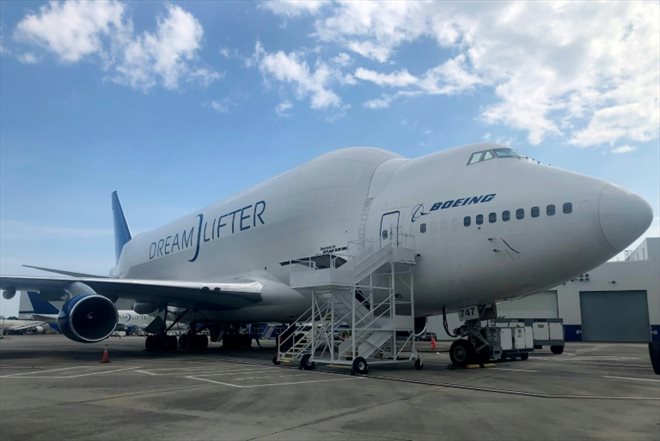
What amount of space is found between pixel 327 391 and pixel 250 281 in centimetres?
1120

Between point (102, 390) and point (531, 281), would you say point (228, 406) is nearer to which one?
point (102, 390)

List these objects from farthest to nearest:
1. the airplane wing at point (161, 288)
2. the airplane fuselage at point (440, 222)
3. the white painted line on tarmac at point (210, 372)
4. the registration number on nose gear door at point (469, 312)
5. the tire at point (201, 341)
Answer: the tire at point (201, 341) < the airplane wing at point (161, 288) < the registration number on nose gear door at point (469, 312) < the white painted line on tarmac at point (210, 372) < the airplane fuselage at point (440, 222)

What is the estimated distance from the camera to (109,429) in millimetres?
6168

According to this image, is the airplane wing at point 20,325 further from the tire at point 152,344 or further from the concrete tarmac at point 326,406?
the concrete tarmac at point 326,406

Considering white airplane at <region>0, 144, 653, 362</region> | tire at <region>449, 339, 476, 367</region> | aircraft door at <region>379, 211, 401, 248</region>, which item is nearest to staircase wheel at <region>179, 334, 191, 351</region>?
white airplane at <region>0, 144, 653, 362</region>

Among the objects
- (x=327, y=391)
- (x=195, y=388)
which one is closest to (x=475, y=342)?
(x=327, y=391)

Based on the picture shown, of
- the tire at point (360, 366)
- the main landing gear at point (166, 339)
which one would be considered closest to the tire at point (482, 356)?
the tire at point (360, 366)

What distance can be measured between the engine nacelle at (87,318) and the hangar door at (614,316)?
38.9 m

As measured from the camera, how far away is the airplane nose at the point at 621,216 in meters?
11.3

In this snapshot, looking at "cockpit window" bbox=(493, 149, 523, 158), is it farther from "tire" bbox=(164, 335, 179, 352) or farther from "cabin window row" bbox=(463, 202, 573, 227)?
"tire" bbox=(164, 335, 179, 352)

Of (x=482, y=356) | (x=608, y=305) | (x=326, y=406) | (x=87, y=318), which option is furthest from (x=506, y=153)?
(x=608, y=305)

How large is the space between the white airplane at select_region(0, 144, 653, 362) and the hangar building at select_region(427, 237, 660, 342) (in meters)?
25.9

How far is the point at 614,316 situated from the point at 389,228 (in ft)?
118

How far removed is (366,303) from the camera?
1483cm
